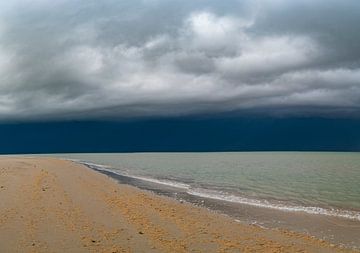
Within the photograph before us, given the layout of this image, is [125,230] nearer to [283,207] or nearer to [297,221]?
[297,221]

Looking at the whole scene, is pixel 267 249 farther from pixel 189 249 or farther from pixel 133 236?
pixel 133 236

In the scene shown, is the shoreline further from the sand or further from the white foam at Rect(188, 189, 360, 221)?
the sand

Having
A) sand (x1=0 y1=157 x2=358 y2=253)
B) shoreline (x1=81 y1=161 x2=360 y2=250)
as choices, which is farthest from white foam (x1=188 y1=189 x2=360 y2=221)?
sand (x1=0 y1=157 x2=358 y2=253)

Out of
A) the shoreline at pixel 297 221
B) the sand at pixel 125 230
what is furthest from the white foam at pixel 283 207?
the sand at pixel 125 230

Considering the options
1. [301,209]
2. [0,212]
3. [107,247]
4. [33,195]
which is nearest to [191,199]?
[301,209]

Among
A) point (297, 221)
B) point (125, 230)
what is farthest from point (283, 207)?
point (125, 230)

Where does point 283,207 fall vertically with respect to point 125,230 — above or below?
below

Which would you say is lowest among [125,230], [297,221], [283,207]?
[283,207]

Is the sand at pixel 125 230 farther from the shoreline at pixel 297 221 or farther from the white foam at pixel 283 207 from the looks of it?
the white foam at pixel 283 207

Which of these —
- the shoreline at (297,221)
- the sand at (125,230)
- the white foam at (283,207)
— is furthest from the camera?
the white foam at (283,207)

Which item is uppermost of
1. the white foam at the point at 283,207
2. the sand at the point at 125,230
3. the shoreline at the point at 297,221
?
the sand at the point at 125,230

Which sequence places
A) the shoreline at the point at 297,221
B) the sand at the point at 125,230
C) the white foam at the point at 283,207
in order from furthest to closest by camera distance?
1. the white foam at the point at 283,207
2. the shoreline at the point at 297,221
3. the sand at the point at 125,230

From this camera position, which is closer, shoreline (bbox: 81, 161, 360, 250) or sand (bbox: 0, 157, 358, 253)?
sand (bbox: 0, 157, 358, 253)

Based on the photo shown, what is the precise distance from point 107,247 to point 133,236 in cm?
181
